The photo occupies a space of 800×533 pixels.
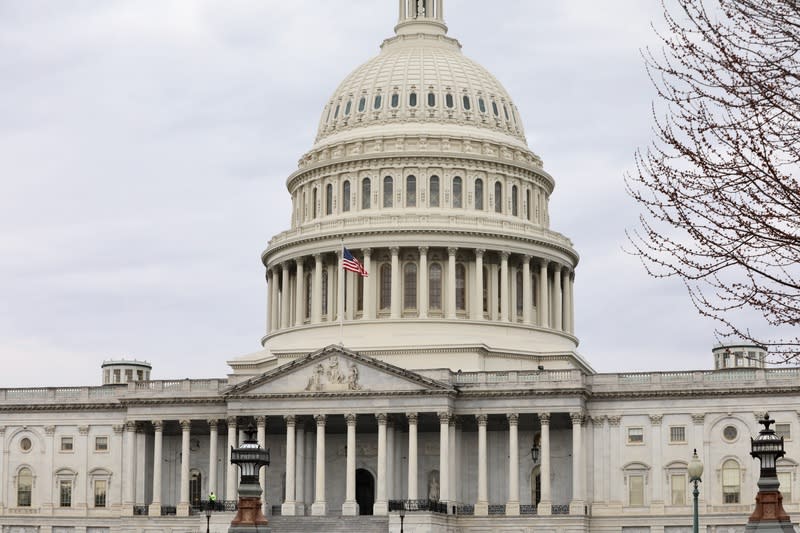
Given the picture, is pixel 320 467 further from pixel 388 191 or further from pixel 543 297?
pixel 388 191

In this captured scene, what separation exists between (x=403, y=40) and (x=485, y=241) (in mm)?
22205

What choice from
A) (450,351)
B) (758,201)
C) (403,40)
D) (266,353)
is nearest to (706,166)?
(758,201)

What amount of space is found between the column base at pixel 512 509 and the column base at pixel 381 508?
8101mm

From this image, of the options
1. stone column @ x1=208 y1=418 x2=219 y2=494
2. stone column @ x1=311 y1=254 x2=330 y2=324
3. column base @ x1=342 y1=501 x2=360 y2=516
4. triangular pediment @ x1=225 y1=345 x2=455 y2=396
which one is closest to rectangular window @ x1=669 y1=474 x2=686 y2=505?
triangular pediment @ x1=225 y1=345 x2=455 y2=396

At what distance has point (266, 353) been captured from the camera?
126m

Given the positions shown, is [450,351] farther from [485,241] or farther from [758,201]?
[758,201]

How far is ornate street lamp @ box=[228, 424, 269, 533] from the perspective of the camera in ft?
174

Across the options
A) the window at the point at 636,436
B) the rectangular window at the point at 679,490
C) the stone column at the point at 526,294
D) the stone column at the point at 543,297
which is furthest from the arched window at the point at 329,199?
the rectangular window at the point at 679,490

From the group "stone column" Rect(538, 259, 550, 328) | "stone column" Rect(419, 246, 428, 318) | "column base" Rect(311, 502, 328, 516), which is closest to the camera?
"column base" Rect(311, 502, 328, 516)

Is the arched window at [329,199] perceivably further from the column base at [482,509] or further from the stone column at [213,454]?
the column base at [482,509]

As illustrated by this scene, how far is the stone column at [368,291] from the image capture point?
124438mm

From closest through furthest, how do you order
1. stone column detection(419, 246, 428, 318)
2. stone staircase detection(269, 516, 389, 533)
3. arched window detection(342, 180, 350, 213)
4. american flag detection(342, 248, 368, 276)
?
stone staircase detection(269, 516, 389, 533), american flag detection(342, 248, 368, 276), stone column detection(419, 246, 428, 318), arched window detection(342, 180, 350, 213)

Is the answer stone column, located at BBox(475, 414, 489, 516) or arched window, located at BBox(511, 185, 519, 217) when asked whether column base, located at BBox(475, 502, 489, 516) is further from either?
arched window, located at BBox(511, 185, 519, 217)

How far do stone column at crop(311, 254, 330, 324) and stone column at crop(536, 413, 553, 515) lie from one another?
24.4 meters
